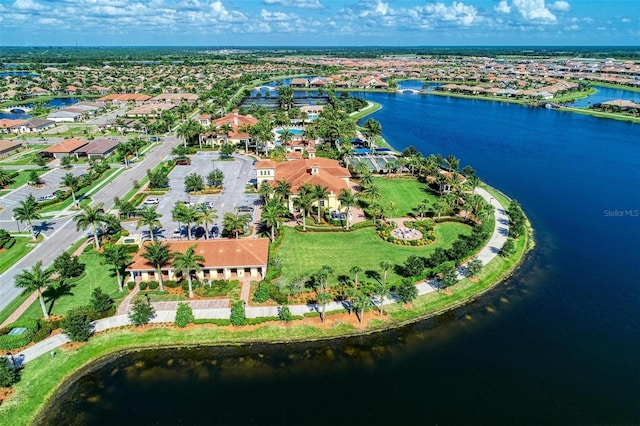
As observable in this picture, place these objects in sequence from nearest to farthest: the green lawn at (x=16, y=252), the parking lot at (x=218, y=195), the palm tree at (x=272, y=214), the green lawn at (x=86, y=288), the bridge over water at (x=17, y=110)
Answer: the green lawn at (x=86, y=288)
the green lawn at (x=16, y=252)
the palm tree at (x=272, y=214)
the parking lot at (x=218, y=195)
the bridge over water at (x=17, y=110)

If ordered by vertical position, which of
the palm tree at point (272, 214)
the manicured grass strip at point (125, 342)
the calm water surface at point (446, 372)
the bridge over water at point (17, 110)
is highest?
the bridge over water at point (17, 110)

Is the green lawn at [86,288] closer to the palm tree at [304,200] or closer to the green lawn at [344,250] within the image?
the green lawn at [344,250]

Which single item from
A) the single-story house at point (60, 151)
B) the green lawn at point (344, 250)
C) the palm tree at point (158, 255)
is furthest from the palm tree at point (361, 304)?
the single-story house at point (60, 151)

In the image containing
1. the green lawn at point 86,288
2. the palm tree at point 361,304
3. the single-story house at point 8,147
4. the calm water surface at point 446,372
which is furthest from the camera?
the single-story house at point 8,147

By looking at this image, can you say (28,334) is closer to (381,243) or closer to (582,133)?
(381,243)

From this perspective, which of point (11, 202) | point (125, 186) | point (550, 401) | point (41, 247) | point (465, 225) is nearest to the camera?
point (550, 401)

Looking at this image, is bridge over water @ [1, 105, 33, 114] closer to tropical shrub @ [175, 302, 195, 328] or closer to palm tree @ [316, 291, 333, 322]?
tropical shrub @ [175, 302, 195, 328]

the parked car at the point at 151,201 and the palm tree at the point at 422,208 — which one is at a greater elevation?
the palm tree at the point at 422,208

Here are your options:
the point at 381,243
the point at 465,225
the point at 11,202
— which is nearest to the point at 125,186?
the point at 11,202
